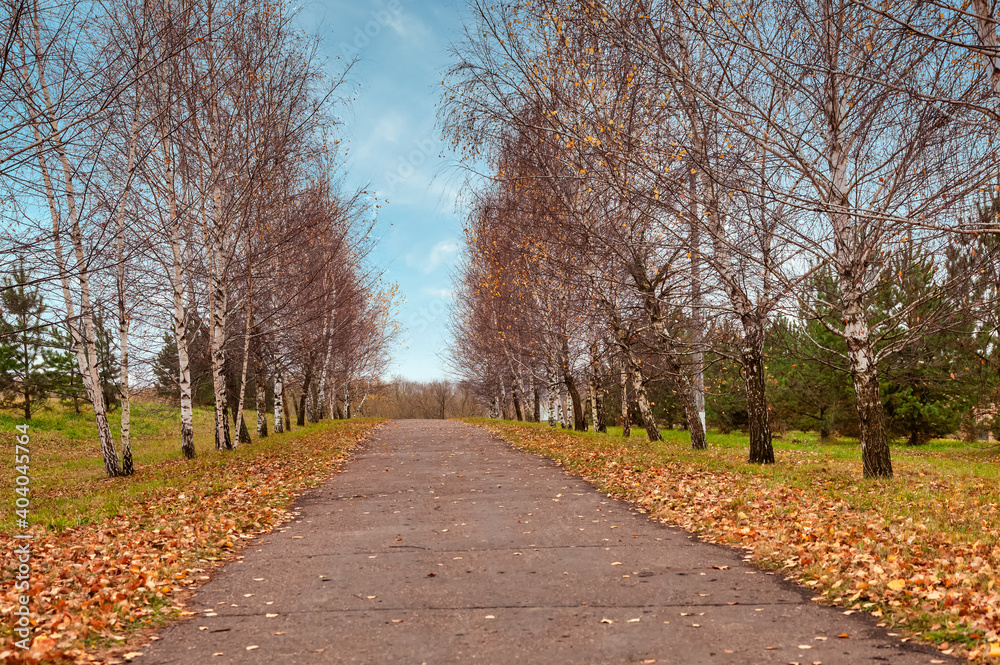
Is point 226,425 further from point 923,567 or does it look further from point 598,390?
point 923,567

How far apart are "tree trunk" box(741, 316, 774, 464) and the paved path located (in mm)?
5236

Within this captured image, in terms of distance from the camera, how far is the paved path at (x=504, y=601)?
13.8ft

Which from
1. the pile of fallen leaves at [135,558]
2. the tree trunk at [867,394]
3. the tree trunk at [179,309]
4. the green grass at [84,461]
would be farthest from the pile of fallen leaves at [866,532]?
the tree trunk at [179,309]

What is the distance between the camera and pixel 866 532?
6.61 m

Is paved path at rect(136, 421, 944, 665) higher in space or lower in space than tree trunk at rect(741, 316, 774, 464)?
lower

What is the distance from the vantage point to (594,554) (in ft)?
21.8

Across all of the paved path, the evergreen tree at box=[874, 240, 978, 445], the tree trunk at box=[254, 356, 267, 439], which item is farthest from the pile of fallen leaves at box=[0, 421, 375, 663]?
the evergreen tree at box=[874, 240, 978, 445]

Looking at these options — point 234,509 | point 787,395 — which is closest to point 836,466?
point 234,509

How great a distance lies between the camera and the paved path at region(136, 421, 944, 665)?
4.21m

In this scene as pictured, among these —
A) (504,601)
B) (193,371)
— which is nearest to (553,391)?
(193,371)

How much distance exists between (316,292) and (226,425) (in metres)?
5.29

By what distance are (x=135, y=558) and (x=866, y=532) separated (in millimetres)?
7165

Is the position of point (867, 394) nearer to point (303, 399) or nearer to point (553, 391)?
point (553, 391)

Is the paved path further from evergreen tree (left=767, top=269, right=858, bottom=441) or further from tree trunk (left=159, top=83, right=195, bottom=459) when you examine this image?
evergreen tree (left=767, top=269, right=858, bottom=441)
